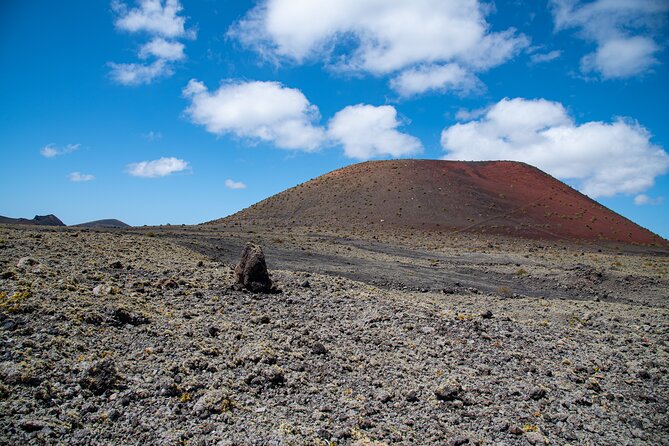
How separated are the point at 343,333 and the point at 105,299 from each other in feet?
14.6

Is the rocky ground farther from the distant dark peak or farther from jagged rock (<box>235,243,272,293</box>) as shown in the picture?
the distant dark peak

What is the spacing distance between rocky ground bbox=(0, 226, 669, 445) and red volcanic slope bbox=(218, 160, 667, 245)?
31.7 meters

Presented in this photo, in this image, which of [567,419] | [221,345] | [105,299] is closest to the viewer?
[567,419]

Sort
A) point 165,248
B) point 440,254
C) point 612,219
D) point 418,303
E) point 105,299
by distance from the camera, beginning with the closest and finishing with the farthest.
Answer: point 105,299 → point 418,303 → point 165,248 → point 440,254 → point 612,219

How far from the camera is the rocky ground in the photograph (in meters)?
4.74

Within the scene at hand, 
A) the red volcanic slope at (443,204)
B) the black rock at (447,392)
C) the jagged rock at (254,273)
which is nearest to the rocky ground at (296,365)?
the black rock at (447,392)

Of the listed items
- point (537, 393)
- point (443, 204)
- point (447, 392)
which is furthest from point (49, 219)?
point (537, 393)

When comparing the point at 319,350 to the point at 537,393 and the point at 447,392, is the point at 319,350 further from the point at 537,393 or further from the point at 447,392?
A: the point at 537,393

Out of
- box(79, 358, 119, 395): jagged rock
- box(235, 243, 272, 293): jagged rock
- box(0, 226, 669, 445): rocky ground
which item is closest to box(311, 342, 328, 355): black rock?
box(0, 226, 669, 445): rocky ground

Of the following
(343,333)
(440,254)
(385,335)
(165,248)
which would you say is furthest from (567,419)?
(440,254)

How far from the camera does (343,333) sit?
7.84 m

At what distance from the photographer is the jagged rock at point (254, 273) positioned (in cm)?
1005

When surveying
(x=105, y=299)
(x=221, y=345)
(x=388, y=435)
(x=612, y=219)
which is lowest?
(x=388, y=435)

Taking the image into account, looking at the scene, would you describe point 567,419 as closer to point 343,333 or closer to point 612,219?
point 343,333
